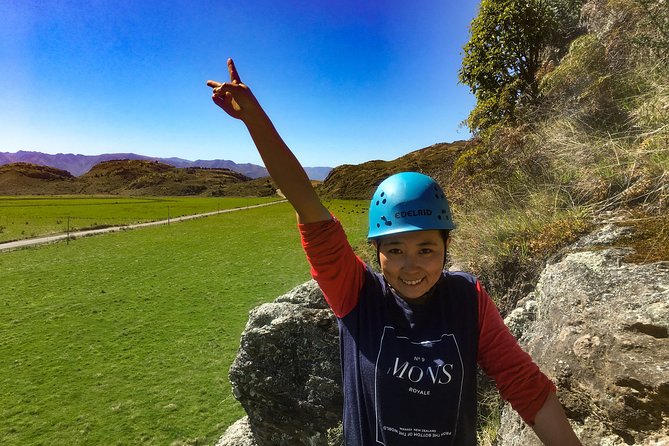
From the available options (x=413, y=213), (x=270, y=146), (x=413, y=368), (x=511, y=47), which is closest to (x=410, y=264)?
(x=413, y=213)

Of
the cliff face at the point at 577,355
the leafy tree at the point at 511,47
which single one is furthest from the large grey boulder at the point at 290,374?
the leafy tree at the point at 511,47

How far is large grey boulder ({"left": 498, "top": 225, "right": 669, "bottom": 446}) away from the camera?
1.79m

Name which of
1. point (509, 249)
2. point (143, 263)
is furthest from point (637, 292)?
point (143, 263)

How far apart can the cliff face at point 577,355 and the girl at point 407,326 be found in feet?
2.08

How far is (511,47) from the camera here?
9156mm

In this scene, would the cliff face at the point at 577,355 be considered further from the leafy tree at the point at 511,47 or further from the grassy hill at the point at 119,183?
the grassy hill at the point at 119,183

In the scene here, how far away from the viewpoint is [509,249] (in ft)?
14.0

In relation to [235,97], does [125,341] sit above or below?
below

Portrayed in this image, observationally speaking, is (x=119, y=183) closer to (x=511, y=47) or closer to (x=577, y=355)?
(x=511, y=47)

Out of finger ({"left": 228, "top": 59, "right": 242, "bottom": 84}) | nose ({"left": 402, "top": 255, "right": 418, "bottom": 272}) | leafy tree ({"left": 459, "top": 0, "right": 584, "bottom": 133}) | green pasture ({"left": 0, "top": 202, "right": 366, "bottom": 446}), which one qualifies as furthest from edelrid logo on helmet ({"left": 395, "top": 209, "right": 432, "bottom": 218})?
leafy tree ({"left": 459, "top": 0, "right": 584, "bottom": 133})

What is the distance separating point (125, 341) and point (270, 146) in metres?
8.86

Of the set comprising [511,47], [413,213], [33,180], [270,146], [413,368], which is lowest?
[413,368]

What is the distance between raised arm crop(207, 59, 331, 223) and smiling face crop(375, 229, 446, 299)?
1.22 ft

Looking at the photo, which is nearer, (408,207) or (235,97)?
(235,97)
